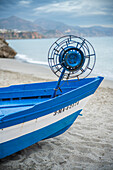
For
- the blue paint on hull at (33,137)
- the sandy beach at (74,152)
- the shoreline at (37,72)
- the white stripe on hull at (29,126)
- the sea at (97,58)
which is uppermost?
the sea at (97,58)

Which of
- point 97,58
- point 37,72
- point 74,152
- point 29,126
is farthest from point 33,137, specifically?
point 97,58

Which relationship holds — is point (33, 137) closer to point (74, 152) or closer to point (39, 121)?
point (39, 121)

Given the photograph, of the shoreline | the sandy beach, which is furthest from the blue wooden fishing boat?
the shoreline

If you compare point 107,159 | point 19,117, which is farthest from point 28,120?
point 107,159

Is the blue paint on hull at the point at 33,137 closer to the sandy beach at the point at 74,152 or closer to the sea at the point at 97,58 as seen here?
the sandy beach at the point at 74,152

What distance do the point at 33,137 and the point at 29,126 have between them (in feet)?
1.12

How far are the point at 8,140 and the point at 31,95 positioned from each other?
1.79 meters

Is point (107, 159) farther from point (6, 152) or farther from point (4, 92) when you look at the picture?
point (4, 92)

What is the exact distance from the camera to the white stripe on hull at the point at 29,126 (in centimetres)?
311

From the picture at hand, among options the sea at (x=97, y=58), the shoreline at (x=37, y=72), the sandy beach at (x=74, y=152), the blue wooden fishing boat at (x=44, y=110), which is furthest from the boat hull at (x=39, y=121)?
the sea at (x=97, y=58)

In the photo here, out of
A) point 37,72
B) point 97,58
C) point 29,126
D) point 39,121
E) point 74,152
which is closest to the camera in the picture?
point 29,126

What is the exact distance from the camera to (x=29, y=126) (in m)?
3.34

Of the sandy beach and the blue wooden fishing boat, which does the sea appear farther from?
the blue wooden fishing boat

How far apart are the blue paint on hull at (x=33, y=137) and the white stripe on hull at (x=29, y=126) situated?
10cm
